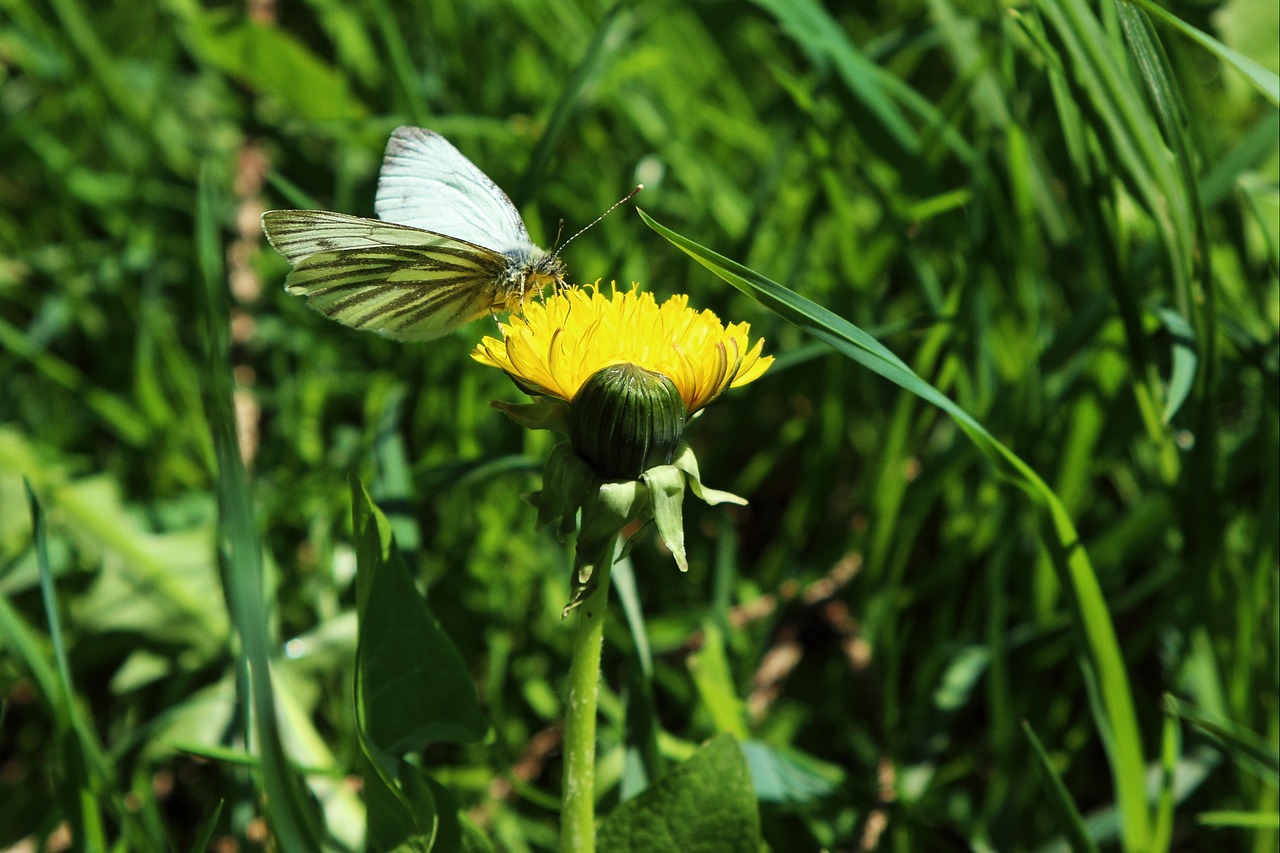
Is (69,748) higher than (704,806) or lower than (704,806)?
lower

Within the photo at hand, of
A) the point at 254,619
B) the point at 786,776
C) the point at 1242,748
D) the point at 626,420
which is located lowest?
the point at 786,776

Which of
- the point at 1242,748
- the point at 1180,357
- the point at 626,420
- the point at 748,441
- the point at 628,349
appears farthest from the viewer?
the point at 748,441

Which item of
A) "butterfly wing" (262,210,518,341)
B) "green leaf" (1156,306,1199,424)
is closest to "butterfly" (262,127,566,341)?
"butterfly wing" (262,210,518,341)

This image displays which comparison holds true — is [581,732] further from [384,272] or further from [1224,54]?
[1224,54]

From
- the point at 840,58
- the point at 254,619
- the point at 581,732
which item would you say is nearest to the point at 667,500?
the point at 581,732

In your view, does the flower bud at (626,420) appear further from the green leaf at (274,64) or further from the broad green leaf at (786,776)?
the green leaf at (274,64)

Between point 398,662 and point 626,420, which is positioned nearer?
point 626,420

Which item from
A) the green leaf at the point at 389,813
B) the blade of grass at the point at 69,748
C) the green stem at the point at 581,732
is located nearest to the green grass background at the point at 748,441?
the blade of grass at the point at 69,748
